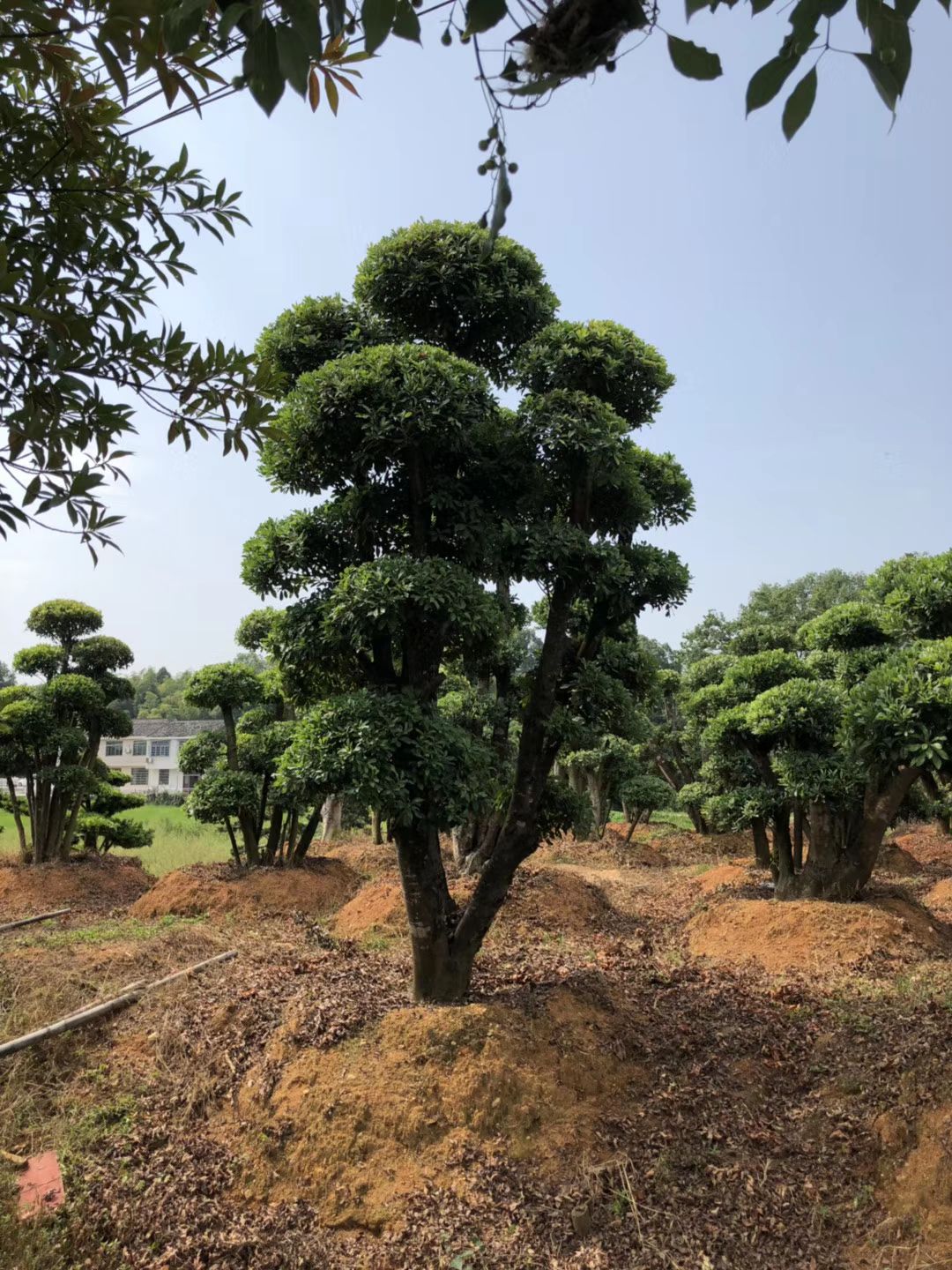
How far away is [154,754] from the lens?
1982 inches

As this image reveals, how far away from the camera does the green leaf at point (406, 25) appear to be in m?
1.26

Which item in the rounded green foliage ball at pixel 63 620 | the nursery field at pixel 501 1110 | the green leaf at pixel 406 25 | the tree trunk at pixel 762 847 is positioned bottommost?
the nursery field at pixel 501 1110

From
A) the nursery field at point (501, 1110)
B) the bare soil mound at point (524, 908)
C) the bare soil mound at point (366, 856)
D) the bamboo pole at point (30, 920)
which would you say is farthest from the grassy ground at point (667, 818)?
the nursery field at point (501, 1110)

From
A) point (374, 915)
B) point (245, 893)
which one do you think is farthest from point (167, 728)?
point (374, 915)

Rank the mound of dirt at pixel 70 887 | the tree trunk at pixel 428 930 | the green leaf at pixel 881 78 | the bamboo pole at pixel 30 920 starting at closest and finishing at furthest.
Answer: the green leaf at pixel 881 78, the tree trunk at pixel 428 930, the bamboo pole at pixel 30 920, the mound of dirt at pixel 70 887

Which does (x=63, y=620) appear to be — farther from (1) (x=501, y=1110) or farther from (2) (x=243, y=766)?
(1) (x=501, y=1110)

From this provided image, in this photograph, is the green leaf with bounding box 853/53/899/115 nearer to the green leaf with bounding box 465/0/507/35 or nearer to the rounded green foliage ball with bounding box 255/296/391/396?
the green leaf with bounding box 465/0/507/35

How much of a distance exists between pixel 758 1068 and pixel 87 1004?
4.57 meters

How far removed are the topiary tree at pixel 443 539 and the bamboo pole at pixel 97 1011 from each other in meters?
2.17

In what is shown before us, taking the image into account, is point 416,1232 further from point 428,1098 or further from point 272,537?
point 272,537

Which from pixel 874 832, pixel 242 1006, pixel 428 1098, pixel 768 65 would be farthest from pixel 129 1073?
pixel 874 832

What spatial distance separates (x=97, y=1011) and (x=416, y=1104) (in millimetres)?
2614

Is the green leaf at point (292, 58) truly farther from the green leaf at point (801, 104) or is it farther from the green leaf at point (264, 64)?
the green leaf at point (801, 104)

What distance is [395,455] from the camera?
5.52m
